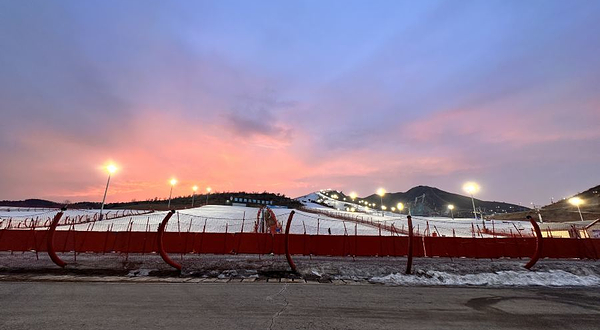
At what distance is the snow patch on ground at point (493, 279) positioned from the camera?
30.8 ft

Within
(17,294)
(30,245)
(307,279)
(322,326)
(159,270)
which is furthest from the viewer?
(30,245)

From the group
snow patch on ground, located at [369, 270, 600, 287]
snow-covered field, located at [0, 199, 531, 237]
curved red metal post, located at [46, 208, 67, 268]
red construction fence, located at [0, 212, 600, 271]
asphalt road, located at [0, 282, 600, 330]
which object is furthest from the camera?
snow-covered field, located at [0, 199, 531, 237]

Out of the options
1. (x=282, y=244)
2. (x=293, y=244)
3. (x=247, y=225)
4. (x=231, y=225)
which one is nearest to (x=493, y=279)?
(x=293, y=244)

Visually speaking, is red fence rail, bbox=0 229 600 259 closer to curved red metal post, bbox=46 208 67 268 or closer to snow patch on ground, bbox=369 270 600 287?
curved red metal post, bbox=46 208 67 268

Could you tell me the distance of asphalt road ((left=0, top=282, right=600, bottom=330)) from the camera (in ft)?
16.5

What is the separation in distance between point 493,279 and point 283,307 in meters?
8.85

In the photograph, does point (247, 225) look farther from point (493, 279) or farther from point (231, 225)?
point (493, 279)

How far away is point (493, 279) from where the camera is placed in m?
9.79

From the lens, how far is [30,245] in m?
14.9

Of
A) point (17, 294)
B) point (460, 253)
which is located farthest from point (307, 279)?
point (460, 253)

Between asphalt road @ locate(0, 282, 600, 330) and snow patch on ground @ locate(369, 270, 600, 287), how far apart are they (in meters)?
1.01

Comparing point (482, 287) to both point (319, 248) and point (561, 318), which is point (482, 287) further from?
point (319, 248)

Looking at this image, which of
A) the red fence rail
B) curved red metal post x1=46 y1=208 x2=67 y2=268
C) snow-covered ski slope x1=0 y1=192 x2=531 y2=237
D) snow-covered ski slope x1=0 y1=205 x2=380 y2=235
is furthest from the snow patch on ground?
curved red metal post x1=46 y1=208 x2=67 y2=268

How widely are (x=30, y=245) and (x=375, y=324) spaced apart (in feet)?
66.2
